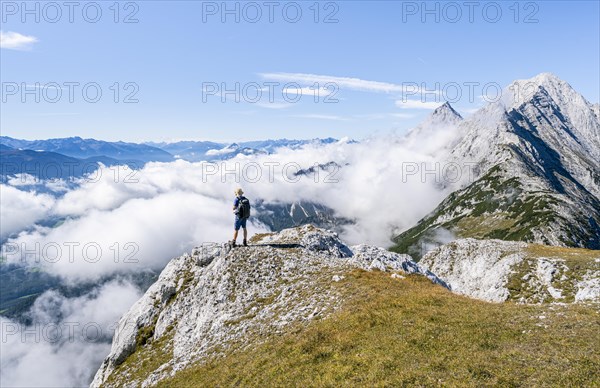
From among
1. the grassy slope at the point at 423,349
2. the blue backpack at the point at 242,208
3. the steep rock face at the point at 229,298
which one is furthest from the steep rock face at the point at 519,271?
the blue backpack at the point at 242,208

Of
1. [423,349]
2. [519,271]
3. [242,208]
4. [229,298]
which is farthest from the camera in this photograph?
[519,271]

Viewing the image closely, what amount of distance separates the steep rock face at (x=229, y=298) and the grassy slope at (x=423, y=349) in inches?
146

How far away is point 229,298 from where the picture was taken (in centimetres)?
3725

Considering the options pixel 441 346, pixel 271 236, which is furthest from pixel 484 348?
pixel 271 236

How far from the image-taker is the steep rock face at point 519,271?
234 ft

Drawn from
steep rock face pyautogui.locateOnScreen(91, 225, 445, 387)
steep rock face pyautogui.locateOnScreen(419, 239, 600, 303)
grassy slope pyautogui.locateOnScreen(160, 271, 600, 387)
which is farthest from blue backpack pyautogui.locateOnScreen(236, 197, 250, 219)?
steep rock face pyautogui.locateOnScreen(419, 239, 600, 303)

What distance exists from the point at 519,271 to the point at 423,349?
83.9m

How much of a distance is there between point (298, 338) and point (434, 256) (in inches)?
4363

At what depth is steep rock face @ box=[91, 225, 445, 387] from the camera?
30.4m

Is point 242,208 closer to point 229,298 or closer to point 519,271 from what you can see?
point 229,298

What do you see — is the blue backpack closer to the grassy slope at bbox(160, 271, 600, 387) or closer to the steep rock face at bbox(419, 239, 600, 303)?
the grassy slope at bbox(160, 271, 600, 387)

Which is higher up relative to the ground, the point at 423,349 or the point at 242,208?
the point at 242,208

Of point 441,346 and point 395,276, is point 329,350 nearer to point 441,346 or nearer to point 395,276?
point 441,346

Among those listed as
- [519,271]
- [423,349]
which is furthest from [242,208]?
[519,271]
